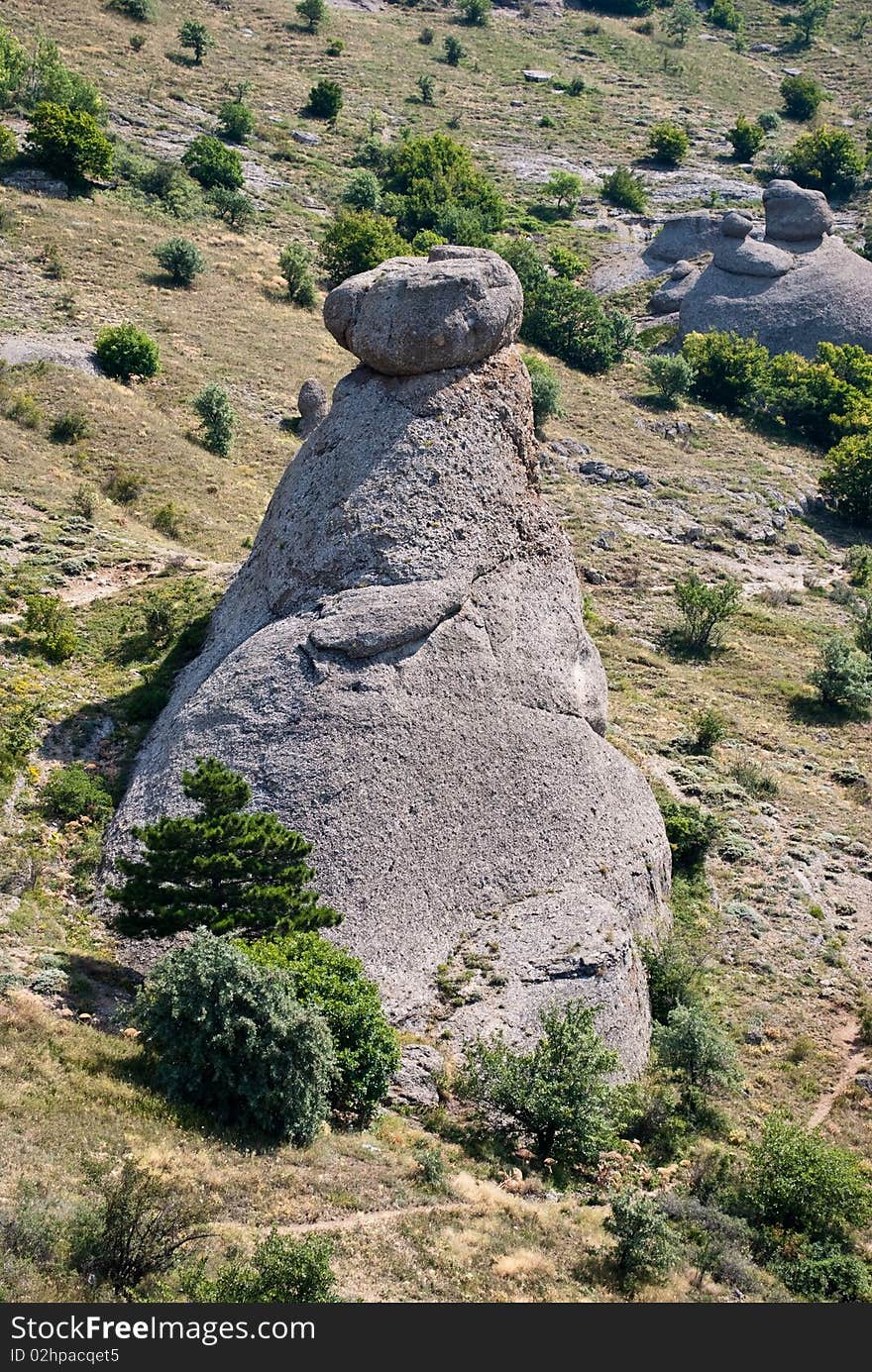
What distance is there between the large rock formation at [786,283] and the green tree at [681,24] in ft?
180

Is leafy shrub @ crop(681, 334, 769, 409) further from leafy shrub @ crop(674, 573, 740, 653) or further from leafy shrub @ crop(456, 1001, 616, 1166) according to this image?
leafy shrub @ crop(456, 1001, 616, 1166)

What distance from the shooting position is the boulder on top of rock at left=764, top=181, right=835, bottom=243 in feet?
254

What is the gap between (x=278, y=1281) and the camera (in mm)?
13805

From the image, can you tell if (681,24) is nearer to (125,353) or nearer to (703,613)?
(125,353)

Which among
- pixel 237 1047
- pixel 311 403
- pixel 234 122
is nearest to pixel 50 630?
pixel 237 1047

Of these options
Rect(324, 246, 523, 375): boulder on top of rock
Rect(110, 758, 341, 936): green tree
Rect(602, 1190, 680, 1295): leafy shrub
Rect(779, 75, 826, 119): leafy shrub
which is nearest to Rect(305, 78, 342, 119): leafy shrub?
Rect(779, 75, 826, 119): leafy shrub

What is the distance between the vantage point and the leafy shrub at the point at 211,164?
7394 centimetres

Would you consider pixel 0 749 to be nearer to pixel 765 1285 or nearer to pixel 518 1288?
pixel 518 1288

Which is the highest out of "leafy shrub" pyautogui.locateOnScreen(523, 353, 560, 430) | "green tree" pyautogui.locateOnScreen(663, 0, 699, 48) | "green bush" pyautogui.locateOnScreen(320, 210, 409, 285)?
"green tree" pyautogui.locateOnScreen(663, 0, 699, 48)

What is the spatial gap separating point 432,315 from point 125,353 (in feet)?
88.0

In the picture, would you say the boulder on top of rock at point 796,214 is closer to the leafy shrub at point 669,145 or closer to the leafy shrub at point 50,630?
the leafy shrub at point 669,145

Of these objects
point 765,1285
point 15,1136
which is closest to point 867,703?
point 765,1285

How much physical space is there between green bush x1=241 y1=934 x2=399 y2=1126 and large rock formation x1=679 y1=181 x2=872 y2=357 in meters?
61.0

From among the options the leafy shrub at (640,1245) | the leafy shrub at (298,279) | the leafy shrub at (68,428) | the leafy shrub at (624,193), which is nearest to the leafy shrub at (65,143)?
the leafy shrub at (298,279)
